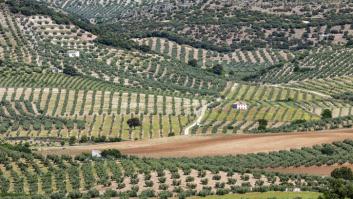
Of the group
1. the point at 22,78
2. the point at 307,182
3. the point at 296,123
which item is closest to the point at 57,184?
the point at 307,182

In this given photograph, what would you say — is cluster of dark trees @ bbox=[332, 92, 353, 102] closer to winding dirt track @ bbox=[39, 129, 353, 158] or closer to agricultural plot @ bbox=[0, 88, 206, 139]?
agricultural plot @ bbox=[0, 88, 206, 139]

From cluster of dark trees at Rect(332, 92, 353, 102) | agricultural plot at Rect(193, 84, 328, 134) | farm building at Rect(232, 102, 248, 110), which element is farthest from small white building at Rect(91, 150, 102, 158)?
cluster of dark trees at Rect(332, 92, 353, 102)

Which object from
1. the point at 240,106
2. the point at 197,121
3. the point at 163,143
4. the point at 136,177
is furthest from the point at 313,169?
the point at 240,106

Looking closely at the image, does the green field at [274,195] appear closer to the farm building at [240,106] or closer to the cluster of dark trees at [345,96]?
the farm building at [240,106]

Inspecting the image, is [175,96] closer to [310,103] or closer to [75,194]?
[310,103]

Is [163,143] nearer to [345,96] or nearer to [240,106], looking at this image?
[240,106]

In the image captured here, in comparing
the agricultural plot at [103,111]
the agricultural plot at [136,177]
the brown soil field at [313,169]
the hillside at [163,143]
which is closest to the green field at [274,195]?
the hillside at [163,143]
